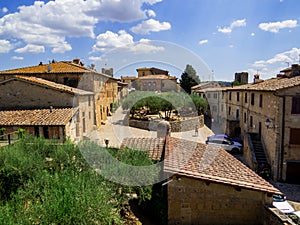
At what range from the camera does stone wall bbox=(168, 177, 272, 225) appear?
7.88 m

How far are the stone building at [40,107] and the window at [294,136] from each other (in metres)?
14.6

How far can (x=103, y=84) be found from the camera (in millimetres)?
31578

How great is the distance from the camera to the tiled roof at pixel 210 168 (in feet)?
25.6

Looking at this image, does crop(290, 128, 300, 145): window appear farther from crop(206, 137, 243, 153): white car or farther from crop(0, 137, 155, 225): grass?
crop(0, 137, 155, 225): grass

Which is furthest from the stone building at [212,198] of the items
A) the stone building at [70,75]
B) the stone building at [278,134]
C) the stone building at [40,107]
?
the stone building at [70,75]

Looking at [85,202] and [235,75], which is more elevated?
[235,75]

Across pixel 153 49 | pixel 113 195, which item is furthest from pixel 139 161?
pixel 153 49

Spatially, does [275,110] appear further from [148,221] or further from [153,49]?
[148,221]

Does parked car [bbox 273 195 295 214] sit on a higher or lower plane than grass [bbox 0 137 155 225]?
lower

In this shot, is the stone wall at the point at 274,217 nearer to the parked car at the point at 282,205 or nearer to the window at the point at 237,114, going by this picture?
the parked car at the point at 282,205

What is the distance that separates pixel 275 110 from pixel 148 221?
39.1 feet

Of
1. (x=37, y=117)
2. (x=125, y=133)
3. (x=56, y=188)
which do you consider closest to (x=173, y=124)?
(x=125, y=133)

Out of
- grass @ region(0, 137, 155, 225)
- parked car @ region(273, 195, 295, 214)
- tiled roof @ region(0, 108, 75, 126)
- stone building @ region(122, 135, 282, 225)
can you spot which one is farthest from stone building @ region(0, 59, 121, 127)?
parked car @ region(273, 195, 295, 214)

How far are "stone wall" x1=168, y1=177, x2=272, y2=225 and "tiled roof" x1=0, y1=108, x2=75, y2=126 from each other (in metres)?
10.1
